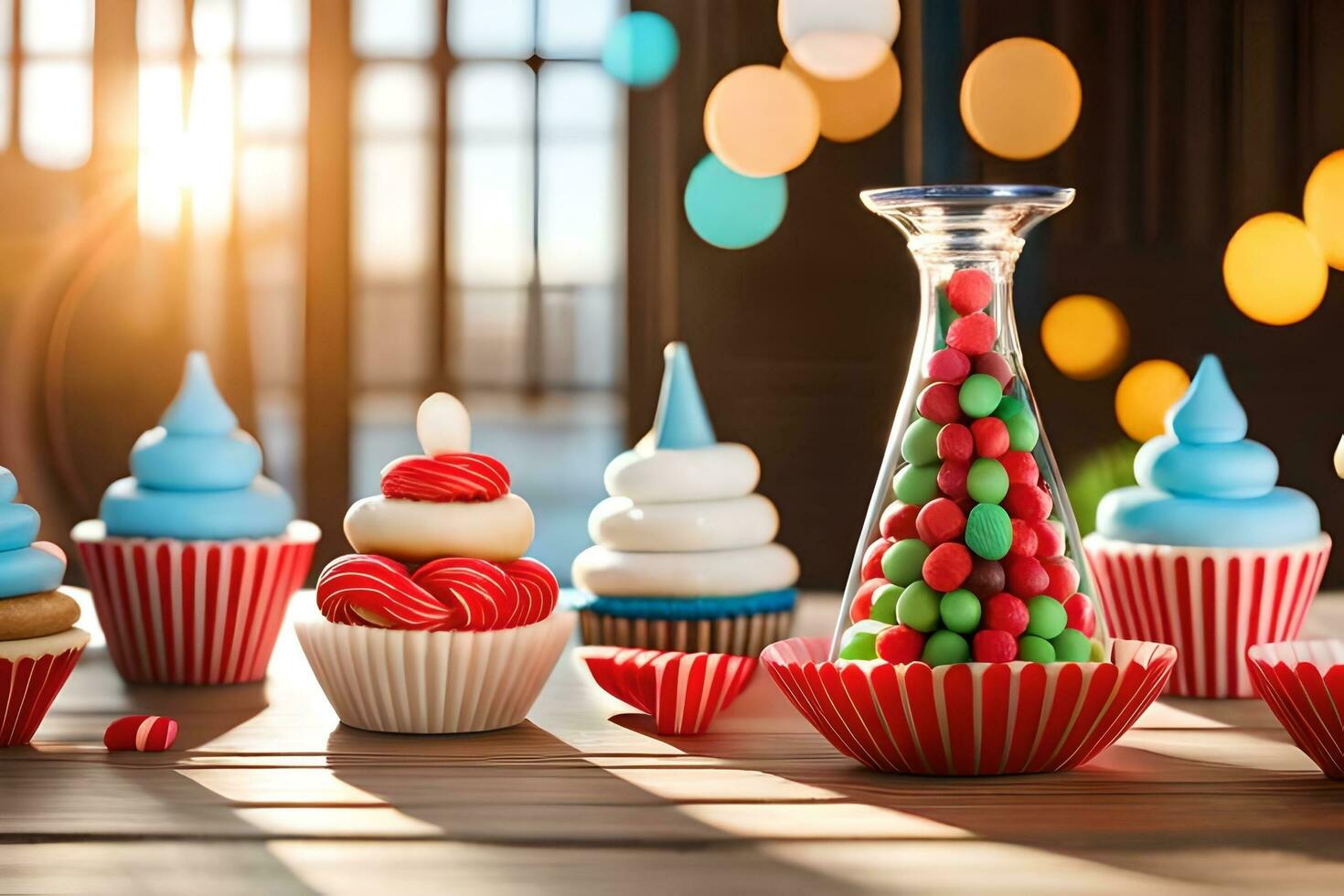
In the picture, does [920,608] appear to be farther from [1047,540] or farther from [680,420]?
[680,420]

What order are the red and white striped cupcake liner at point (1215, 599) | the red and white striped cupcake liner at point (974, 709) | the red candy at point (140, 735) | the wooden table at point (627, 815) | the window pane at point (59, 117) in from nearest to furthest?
the wooden table at point (627, 815), the red and white striped cupcake liner at point (974, 709), the red candy at point (140, 735), the red and white striped cupcake liner at point (1215, 599), the window pane at point (59, 117)

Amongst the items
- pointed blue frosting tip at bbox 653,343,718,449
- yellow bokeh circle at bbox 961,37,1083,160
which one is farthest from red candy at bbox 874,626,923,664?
yellow bokeh circle at bbox 961,37,1083,160

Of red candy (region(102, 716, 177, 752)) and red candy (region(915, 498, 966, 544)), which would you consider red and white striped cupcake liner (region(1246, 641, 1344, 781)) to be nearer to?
red candy (region(915, 498, 966, 544))

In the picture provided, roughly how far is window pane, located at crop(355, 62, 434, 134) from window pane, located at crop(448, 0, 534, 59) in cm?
8

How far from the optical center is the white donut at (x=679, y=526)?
124 cm

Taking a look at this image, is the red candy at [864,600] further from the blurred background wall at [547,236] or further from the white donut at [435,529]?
the blurred background wall at [547,236]

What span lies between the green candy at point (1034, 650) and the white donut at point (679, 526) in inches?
17.5

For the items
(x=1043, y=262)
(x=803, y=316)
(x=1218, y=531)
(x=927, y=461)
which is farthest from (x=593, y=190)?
(x=927, y=461)

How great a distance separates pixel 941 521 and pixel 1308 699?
220mm

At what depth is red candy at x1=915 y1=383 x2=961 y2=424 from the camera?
0.86 meters

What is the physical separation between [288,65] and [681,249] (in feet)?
2.37

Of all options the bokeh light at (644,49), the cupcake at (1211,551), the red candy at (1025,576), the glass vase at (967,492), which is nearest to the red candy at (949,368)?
the glass vase at (967,492)

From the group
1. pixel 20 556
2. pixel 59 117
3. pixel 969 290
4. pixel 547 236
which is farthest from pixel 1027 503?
pixel 59 117

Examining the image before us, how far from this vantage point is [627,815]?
30.0 inches
